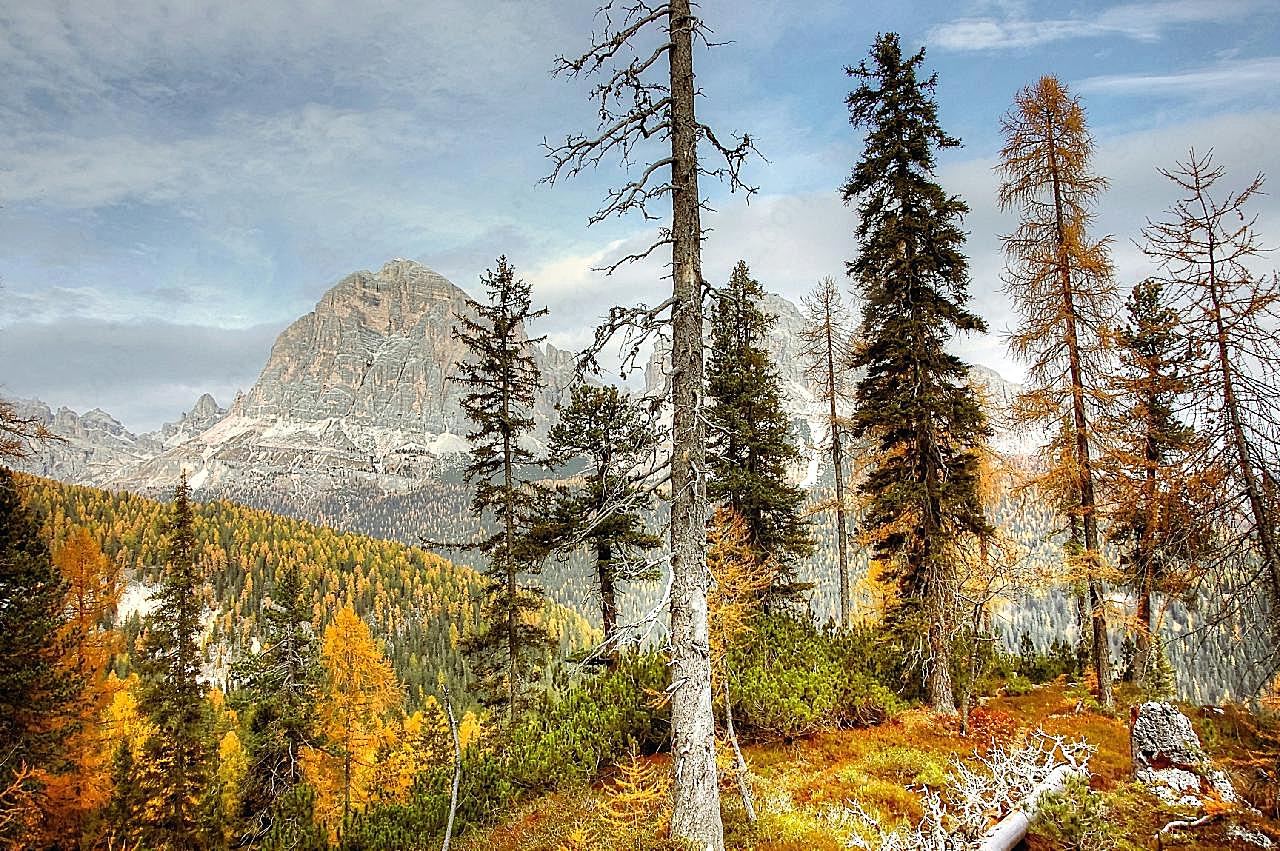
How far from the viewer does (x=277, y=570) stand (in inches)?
5069

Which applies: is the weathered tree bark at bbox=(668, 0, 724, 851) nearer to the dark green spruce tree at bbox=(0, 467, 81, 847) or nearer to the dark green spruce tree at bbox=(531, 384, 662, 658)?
the dark green spruce tree at bbox=(531, 384, 662, 658)

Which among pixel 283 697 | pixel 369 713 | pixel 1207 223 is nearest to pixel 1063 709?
pixel 1207 223

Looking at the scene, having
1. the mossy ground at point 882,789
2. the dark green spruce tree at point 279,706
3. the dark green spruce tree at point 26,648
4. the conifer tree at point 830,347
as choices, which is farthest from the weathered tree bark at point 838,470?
the dark green spruce tree at point 26,648

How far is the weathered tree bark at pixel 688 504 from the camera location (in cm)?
685

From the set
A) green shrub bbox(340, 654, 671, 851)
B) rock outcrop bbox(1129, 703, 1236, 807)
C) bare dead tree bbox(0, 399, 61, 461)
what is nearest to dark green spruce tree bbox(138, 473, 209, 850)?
bare dead tree bbox(0, 399, 61, 461)

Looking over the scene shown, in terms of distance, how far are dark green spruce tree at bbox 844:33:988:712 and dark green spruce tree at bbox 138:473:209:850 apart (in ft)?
85.2

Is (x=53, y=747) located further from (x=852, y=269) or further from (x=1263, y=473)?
(x=1263, y=473)

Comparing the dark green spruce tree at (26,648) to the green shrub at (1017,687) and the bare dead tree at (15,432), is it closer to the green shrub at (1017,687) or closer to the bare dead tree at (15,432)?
the bare dead tree at (15,432)

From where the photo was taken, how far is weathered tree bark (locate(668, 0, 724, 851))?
6848 millimetres

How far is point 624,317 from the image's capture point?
287 inches

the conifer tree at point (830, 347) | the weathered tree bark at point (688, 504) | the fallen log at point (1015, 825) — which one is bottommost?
the fallen log at point (1015, 825)

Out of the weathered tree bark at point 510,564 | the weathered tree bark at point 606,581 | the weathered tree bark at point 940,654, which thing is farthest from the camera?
the weathered tree bark at point 606,581

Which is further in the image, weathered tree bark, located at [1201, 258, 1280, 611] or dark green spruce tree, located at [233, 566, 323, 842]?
dark green spruce tree, located at [233, 566, 323, 842]

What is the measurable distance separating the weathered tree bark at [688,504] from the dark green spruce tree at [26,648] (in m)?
17.6
